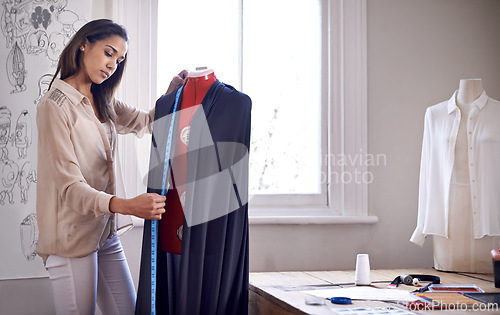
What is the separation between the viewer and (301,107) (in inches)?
118

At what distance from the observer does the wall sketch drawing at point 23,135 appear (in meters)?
2.39

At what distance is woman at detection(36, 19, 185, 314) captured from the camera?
179 centimetres

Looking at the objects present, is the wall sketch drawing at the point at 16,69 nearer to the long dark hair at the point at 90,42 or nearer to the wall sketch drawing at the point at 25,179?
the wall sketch drawing at the point at 25,179

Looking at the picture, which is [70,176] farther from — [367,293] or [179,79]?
[367,293]

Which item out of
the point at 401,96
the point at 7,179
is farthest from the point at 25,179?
the point at 401,96

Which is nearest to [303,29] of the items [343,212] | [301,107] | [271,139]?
[301,107]

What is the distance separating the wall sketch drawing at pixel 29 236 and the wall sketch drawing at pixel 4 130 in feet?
0.93

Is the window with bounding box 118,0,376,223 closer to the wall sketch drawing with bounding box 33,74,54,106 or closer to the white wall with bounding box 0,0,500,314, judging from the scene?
the white wall with bounding box 0,0,500,314

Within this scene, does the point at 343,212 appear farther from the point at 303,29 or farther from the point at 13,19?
the point at 13,19

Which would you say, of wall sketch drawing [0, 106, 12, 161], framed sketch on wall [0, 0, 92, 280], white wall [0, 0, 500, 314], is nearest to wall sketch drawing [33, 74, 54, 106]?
framed sketch on wall [0, 0, 92, 280]

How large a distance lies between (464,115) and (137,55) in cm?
156

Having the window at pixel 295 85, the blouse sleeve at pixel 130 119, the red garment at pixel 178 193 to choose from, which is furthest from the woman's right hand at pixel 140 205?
the window at pixel 295 85

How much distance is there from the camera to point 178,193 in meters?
1.88

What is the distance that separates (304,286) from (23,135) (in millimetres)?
1350
